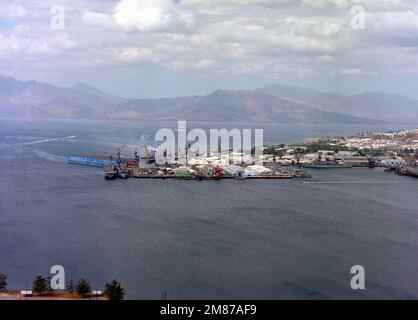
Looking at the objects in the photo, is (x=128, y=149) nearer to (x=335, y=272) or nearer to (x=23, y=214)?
(x=23, y=214)

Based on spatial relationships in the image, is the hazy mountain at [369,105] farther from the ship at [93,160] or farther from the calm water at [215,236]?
the calm water at [215,236]

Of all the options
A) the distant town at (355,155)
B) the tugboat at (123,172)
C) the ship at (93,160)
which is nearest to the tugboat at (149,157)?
the ship at (93,160)

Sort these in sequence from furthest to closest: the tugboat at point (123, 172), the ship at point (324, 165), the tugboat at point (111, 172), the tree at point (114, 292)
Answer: the ship at point (324, 165)
the tugboat at point (123, 172)
the tugboat at point (111, 172)
the tree at point (114, 292)

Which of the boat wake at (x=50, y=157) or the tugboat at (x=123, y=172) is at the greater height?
the boat wake at (x=50, y=157)

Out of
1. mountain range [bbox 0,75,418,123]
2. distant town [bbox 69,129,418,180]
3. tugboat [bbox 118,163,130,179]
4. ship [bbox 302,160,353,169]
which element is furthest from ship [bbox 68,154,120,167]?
mountain range [bbox 0,75,418,123]

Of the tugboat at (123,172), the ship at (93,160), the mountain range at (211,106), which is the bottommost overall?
the tugboat at (123,172)

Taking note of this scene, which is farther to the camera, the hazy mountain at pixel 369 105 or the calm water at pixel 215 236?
the hazy mountain at pixel 369 105

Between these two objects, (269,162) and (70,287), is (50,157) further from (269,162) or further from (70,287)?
(70,287)

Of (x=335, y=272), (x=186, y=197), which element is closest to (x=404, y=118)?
(x=186, y=197)
